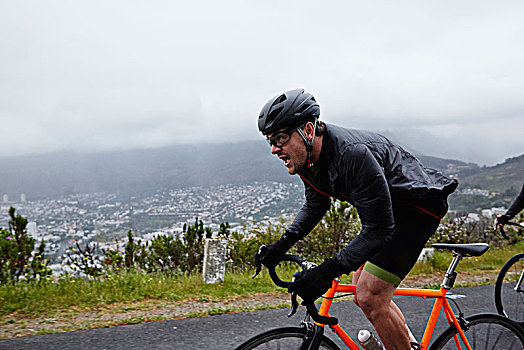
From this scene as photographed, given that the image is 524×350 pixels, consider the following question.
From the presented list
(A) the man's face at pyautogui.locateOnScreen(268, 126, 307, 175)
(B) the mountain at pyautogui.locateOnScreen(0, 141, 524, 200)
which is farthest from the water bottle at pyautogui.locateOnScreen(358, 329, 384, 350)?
(B) the mountain at pyautogui.locateOnScreen(0, 141, 524, 200)

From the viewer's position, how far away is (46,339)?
14.2 ft

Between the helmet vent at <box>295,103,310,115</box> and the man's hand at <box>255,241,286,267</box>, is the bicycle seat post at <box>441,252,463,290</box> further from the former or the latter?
the helmet vent at <box>295,103,310,115</box>

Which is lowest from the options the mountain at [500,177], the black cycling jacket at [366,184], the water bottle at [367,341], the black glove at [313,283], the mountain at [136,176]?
the mountain at [136,176]

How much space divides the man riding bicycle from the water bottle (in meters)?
0.05

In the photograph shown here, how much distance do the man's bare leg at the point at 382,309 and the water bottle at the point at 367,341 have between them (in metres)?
0.05

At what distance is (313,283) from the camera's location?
7.04 feet

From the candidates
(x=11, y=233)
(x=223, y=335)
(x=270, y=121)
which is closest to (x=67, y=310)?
(x=223, y=335)

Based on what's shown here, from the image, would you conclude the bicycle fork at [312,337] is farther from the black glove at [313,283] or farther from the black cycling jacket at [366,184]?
the black cycling jacket at [366,184]

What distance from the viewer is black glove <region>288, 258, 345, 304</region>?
2141 millimetres

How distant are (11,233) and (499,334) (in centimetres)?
702

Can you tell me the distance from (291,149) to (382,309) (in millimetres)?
1038

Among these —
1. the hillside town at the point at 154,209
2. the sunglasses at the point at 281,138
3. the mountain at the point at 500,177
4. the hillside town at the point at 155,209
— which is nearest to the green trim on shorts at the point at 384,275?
the sunglasses at the point at 281,138

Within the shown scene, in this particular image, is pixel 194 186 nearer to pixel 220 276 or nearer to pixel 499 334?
pixel 220 276

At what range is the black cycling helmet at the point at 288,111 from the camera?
233 cm
